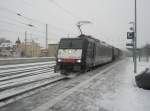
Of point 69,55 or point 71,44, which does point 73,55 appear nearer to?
point 69,55

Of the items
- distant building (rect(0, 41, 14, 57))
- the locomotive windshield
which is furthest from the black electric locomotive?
distant building (rect(0, 41, 14, 57))

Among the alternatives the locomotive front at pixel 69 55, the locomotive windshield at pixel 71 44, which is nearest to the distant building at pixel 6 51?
the locomotive windshield at pixel 71 44

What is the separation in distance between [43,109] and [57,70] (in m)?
11.6

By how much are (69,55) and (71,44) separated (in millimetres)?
1138

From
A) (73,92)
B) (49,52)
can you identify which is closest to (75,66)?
(73,92)

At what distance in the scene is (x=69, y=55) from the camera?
1994 centimetres

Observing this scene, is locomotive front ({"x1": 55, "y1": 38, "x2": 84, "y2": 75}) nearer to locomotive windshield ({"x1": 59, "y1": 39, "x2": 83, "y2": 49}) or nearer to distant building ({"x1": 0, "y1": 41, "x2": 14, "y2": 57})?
locomotive windshield ({"x1": 59, "y1": 39, "x2": 83, "y2": 49})

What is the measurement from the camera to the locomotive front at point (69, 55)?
766 inches

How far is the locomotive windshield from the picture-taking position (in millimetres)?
20391

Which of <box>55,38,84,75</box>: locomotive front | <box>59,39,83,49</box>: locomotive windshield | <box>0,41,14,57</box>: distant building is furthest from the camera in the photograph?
<box>0,41,14,57</box>: distant building

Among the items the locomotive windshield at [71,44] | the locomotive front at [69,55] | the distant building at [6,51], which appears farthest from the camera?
the distant building at [6,51]

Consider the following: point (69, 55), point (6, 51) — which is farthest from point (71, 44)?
point (6, 51)

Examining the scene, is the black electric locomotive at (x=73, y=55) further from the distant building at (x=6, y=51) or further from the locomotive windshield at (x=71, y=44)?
the distant building at (x=6, y=51)

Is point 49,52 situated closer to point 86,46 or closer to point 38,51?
point 38,51
